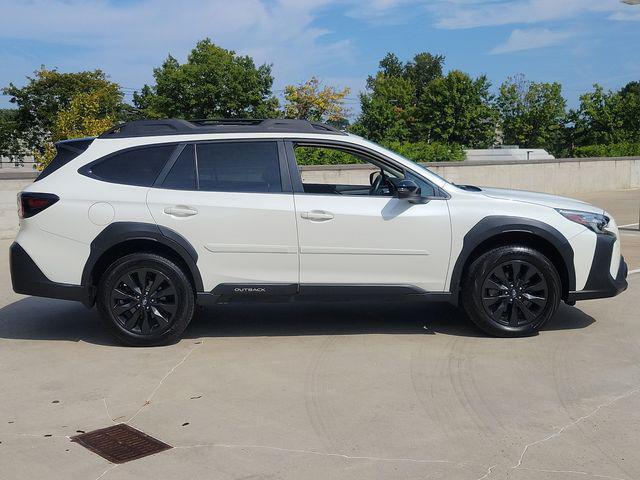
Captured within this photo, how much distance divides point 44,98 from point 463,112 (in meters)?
29.3

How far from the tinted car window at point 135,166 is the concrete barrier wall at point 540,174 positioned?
1088 centimetres

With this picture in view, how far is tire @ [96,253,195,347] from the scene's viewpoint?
19.6ft

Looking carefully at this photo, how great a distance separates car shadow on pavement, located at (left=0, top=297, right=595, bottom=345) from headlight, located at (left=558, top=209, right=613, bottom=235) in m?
0.95

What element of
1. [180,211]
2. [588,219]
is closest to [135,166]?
[180,211]

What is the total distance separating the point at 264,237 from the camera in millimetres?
6000

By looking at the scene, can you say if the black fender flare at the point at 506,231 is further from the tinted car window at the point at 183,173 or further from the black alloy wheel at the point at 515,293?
the tinted car window at the point at 183,173

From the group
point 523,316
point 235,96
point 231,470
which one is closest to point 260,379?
point 231,470

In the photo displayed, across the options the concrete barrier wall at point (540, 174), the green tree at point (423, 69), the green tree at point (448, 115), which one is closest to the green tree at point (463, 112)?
the green tree at point (448, 115)

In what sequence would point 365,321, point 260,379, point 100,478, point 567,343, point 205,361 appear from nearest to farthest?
point 100,478, point 260,379, point 205,361, point 567,343, point 365,321

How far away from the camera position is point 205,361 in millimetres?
5711

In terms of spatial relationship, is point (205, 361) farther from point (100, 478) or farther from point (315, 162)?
point (315, 162)

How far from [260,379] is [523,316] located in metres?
2.34

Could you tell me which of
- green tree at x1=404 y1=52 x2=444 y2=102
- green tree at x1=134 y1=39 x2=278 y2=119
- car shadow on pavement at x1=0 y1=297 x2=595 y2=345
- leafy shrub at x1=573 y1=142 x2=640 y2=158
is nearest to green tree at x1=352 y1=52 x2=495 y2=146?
green tree at x1=134 y1=39 x2=278 y2=119

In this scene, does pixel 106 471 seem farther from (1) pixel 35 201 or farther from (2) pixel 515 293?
(2) pixel 515 293
